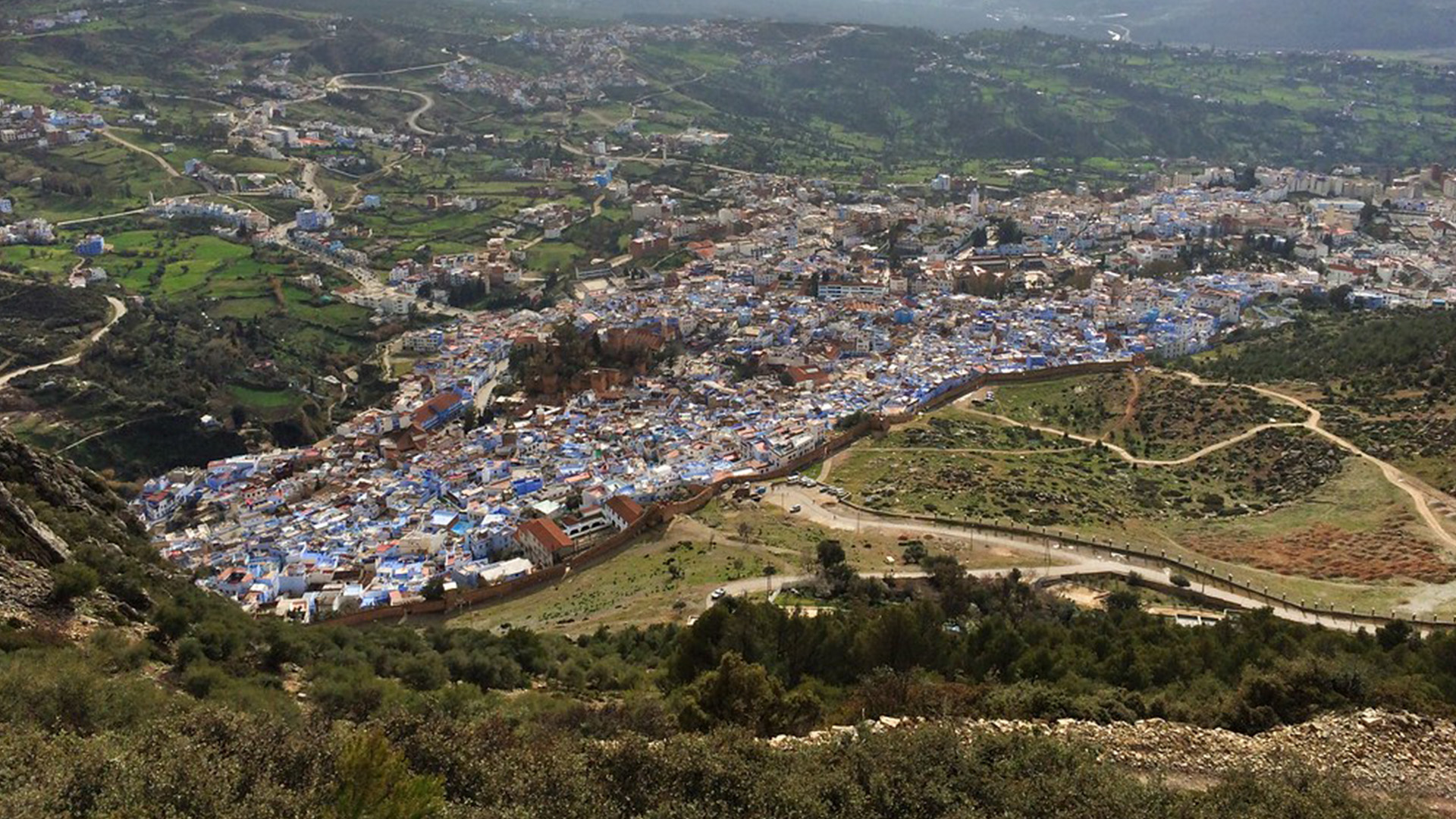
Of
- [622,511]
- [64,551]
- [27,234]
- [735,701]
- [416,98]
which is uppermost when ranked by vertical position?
[416,98]

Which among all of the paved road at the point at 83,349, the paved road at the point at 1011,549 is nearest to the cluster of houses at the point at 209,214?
the paved road at the point at 83,349

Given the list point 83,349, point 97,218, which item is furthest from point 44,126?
point 83,349

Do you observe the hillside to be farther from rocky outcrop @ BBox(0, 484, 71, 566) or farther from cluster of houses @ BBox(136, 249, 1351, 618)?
cluster of houses @ BBox(136, 249, 1351, 618)

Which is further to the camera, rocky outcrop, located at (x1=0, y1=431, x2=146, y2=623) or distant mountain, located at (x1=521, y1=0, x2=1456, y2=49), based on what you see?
distant mountain, located at (x1=521, y1=0, x2=1456, y2=49)

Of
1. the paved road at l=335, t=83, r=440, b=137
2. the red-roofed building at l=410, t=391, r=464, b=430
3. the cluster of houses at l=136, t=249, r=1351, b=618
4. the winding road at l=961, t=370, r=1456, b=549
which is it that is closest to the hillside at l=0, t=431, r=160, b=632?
the cluster of houses at l=136, t=249, r=1351, b=618

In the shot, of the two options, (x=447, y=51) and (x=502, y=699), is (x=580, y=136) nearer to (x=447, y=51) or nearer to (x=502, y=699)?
(x=447, y=51)

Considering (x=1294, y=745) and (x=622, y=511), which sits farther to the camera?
(x=622, y=511)

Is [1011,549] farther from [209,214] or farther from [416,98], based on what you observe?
[416,98]
